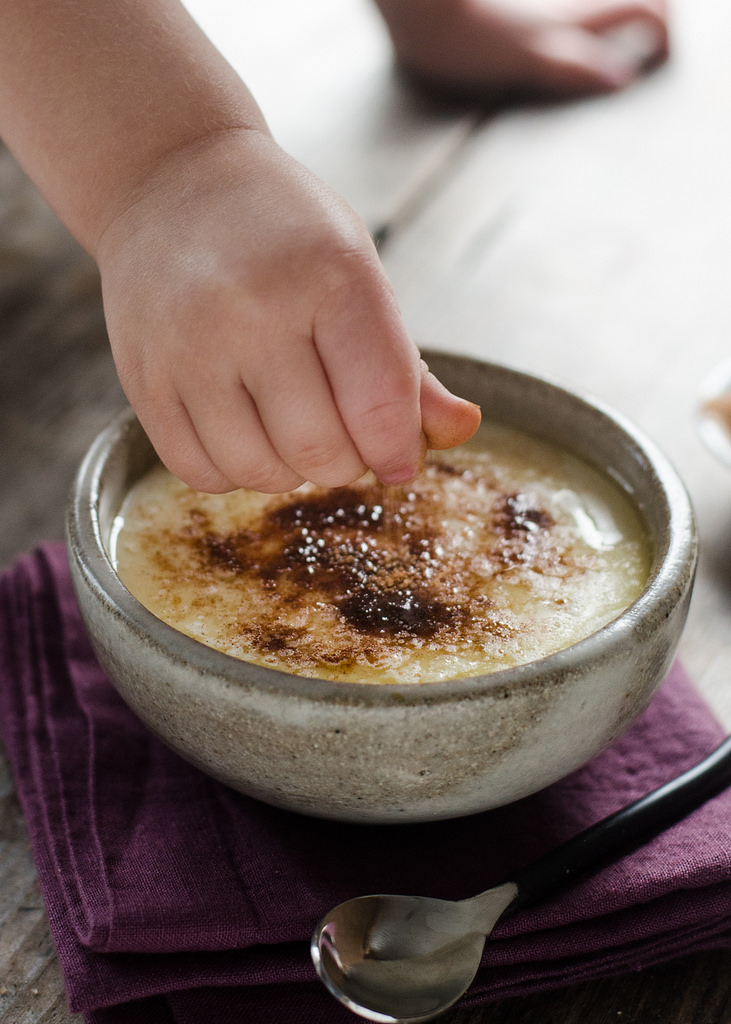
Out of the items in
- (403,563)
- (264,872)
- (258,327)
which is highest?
(258,327)

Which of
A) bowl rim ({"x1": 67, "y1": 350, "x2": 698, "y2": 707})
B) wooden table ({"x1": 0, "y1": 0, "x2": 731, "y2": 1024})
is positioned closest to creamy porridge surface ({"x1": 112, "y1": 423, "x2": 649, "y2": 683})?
bowl rim ({"x1": 67, "y1": 350, "x2": 698, "y2": 707})

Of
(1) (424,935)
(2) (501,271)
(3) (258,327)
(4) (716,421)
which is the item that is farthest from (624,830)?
(2) (501,271)

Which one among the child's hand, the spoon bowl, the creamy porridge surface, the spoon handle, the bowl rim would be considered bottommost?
the spoon bowl

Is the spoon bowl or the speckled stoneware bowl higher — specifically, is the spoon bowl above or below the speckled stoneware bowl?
below

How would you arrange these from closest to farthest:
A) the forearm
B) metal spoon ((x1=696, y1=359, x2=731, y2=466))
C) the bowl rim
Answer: the bowl rim < the forearm < metal spoon ((x1=696, y1=359, x2=731, y2=466))

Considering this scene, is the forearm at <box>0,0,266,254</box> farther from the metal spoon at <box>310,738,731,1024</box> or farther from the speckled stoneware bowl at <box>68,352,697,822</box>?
the metal spoon at <box>310,738,731,1024</box>

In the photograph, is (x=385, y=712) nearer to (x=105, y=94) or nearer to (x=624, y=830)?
(x=624, y=830)

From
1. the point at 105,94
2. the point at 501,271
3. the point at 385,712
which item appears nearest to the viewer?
the point at 385,712
